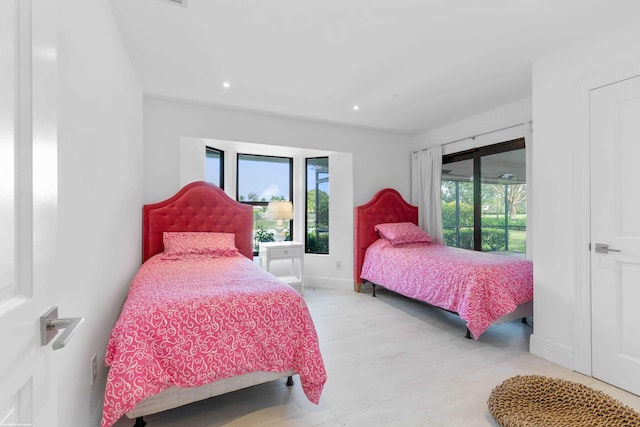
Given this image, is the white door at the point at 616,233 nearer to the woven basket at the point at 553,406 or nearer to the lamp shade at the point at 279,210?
the woven basket at the point at 553,406

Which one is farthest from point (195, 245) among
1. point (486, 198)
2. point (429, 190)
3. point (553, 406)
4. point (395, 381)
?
point (486, 198)

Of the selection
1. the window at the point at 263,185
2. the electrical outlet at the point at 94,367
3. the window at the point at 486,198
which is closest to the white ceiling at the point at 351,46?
the window at the point at 486,198

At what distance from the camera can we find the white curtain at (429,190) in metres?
4.36

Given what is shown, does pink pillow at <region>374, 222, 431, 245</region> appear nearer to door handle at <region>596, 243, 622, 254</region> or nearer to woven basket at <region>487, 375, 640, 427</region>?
door handle at <region>596, 243, 622, 254</region>

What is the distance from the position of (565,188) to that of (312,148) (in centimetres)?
283

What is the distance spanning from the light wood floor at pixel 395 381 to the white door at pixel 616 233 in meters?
0.22

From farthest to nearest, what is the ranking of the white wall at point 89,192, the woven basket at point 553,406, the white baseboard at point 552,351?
the white baseboard at point 552,351 → the woven basket at point 553,406 → the white wall at point 89,192

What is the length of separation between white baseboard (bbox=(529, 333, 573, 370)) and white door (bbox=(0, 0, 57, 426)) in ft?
9.96

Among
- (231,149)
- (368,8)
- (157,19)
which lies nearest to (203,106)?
(231,149)

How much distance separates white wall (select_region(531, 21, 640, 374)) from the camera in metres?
2.17

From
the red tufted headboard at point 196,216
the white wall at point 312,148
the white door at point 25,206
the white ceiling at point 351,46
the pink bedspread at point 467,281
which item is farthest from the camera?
the white wall at point 312,148

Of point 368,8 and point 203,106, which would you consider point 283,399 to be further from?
point 203,106

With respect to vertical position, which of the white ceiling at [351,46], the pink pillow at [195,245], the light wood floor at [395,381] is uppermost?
the white ceiling at [351,46]

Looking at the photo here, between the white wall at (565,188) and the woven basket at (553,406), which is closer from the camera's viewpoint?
the woven basket at (553,406)
